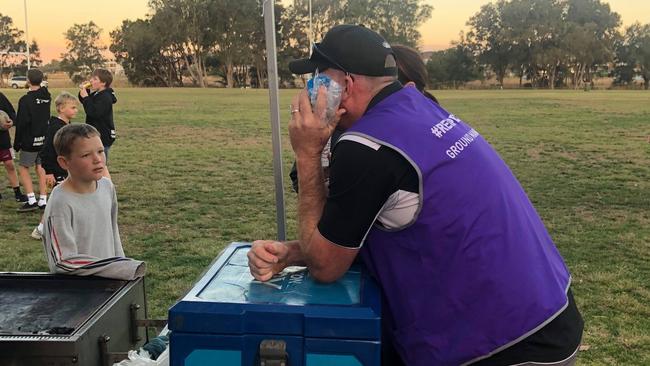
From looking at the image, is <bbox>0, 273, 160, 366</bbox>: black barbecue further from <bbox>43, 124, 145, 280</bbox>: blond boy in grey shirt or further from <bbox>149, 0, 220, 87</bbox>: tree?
<bbox>149, 0, 220, 87</bbox>: tree

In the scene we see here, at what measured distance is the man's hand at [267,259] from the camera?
1.79 m

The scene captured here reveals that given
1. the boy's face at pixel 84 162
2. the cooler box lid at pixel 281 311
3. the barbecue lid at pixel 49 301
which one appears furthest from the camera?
the boy's face at pixel 84 162

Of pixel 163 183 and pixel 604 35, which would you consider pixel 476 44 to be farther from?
pixel 163 183

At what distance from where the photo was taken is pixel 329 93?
5.76ft

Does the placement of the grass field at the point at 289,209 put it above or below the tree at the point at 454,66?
below

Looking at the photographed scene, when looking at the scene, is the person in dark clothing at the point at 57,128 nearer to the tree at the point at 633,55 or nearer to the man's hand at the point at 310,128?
the man's hand at the point at 310,128

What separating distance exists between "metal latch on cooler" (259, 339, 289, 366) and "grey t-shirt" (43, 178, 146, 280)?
1143 millimetres

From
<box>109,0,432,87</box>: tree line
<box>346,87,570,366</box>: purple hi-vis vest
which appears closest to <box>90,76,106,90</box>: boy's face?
<box>346,87,570,366</box>: purple hi-vis vest

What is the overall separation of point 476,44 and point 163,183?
81069 mm

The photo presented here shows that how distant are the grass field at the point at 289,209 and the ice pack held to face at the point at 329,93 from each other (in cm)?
285

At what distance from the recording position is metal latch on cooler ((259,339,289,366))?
1527 millimetres

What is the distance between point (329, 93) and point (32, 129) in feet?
22.8

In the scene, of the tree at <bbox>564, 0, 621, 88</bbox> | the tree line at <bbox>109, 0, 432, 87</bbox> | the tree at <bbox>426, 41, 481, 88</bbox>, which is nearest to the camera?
the tree line at <bbox>109, 0, 432, 87</bbox>

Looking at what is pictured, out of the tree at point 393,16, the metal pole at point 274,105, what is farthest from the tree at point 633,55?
the metal pole at point 274,105
